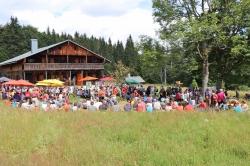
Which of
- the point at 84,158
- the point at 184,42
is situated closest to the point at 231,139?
the point at 84,158

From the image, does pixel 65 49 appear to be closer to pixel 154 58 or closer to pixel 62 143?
pixel 154 58

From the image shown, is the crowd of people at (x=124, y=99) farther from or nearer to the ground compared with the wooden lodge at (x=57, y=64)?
nearer to the ground

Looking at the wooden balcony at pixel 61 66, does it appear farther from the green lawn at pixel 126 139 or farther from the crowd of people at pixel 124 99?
the green lawn at pixel 126 139

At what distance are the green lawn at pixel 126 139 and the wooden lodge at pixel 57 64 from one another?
4774cm

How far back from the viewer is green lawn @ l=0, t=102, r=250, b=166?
851cm

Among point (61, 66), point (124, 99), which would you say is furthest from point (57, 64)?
point (124, 99)

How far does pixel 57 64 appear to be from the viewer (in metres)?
61.3

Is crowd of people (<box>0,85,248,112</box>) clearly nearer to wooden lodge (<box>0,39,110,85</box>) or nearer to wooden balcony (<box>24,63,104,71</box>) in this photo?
wooden balcony (<box>24,63,104,71</box>)

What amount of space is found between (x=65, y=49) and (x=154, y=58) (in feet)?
102

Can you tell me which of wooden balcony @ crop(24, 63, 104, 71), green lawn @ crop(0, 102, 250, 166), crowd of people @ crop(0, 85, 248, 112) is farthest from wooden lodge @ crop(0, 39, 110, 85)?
green lawn @ crop(0, 102, 250, 166)

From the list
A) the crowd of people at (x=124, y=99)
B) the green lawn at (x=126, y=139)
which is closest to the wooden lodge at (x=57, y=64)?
the crowd of people at (x=124, y=99)

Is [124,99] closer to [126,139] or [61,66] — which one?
[126,139]

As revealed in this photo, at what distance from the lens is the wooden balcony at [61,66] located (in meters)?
58.7

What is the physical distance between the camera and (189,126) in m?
10.8
